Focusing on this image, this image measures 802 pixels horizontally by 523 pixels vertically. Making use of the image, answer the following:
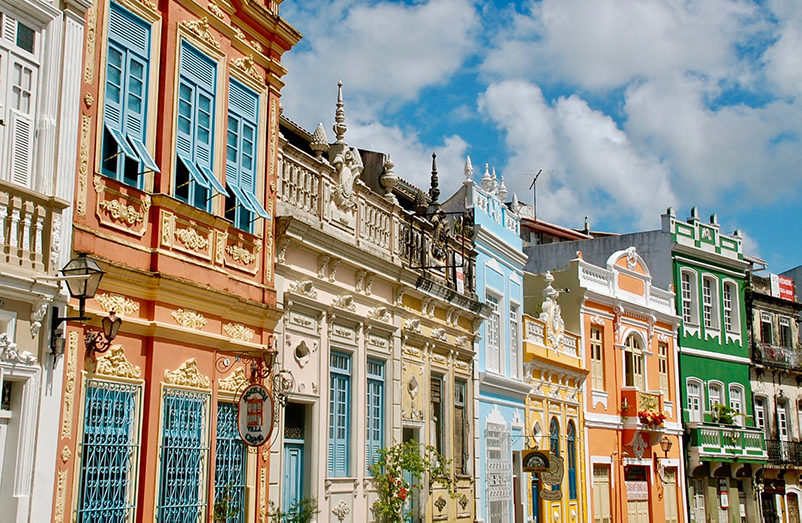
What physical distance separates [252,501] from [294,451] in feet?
5.38

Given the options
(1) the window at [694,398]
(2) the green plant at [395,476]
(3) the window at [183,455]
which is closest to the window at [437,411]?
(2) the green plant at [395,476]

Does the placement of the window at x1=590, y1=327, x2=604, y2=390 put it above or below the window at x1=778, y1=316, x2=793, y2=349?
below

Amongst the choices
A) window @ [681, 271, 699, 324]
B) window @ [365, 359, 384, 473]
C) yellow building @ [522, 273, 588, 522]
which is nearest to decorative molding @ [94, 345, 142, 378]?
window @ [365, 359, 384, 473]

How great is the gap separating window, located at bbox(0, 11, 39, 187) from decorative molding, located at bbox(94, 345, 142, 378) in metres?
2.03

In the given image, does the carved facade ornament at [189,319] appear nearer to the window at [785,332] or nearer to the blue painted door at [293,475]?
the blue painted door at [293,475]

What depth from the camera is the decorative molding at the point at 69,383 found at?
9969 mm

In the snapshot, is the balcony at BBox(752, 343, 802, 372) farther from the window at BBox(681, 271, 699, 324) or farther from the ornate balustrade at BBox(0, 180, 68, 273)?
the ornate balustrade at BBox(0, 180, 68, 273)

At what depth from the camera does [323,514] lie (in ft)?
48.2

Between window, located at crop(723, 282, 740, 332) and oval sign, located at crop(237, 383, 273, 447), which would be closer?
oval sign, located at crop(237, 383, 273, 447)

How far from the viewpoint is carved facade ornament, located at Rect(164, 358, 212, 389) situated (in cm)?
1161

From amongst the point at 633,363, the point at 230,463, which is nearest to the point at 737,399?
the point at 633,363

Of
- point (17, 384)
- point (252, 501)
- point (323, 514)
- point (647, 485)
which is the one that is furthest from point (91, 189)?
point (647, 485)

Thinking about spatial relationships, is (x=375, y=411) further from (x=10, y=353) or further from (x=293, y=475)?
(x=10, y=353)

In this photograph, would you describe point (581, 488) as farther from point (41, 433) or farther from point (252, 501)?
point (41, 433)
